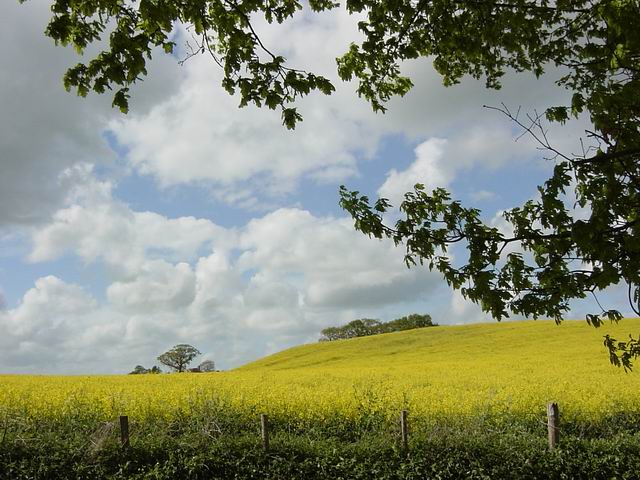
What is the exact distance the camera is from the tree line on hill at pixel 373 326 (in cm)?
8662

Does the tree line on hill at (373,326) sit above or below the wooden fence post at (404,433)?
above

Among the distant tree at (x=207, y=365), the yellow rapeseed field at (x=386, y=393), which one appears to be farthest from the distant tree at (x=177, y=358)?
the yellow rapeseed field at (x=386, y=393)

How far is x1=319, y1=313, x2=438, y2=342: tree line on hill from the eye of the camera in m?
86.6

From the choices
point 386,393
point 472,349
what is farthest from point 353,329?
point 386,393

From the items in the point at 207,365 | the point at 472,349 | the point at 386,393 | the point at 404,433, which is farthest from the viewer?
the point at 207,365

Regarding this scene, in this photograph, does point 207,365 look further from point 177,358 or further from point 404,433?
point 404,433

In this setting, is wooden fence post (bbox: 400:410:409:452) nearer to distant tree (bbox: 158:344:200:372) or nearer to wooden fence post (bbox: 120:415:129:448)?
wooden fence post (bbox: 120:415:129:448)

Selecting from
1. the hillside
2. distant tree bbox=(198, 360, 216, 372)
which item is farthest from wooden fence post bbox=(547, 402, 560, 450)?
distant tree bbox=(198, 360, 216, 372)

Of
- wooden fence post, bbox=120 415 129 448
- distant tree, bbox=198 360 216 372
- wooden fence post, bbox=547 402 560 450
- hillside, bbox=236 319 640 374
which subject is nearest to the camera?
wooden fence post, bbox=120 415 129 448

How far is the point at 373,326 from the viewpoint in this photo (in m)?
86.7

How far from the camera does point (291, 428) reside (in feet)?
47.9

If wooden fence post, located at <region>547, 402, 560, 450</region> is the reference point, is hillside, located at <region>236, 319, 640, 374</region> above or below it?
above

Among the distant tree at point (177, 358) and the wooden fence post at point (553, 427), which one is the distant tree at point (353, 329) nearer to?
the distant tree at point (177, 358)

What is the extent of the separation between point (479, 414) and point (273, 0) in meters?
12.1
